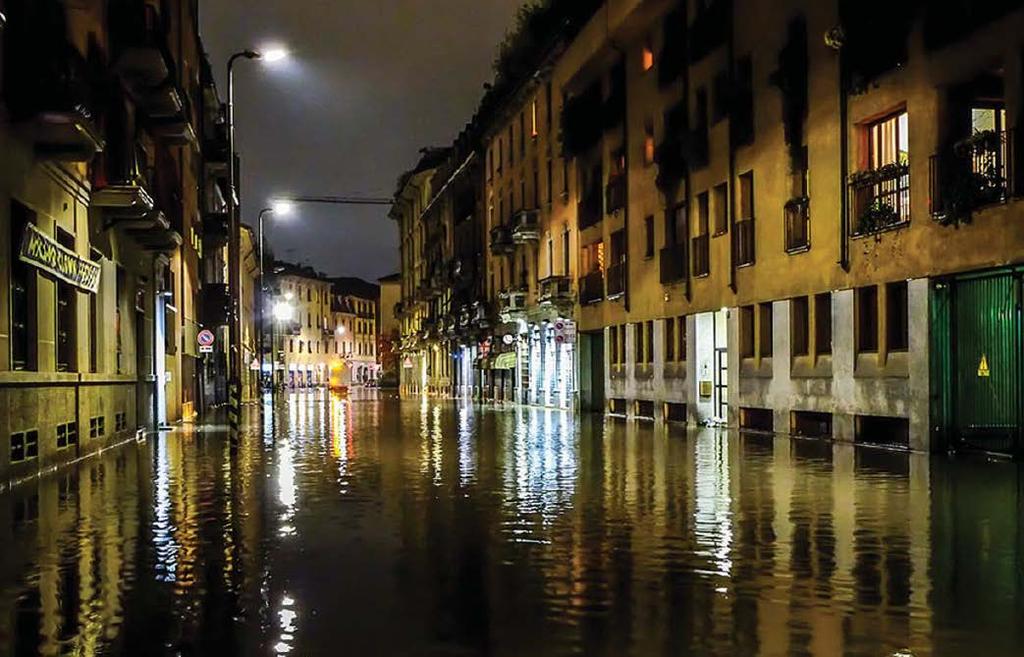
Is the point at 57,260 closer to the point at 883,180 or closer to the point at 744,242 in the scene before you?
the point at 883,180

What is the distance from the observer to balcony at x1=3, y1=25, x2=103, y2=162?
1748cm

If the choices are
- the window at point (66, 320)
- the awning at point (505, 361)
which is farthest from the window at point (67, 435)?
the awning at point (505, 361)

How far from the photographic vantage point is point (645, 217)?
38250mm

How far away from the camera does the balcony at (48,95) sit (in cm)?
1748

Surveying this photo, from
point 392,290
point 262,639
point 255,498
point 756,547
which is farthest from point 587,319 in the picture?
point 392,290

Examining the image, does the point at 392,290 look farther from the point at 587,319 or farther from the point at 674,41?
the point at 674,41

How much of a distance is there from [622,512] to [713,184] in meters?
20.5

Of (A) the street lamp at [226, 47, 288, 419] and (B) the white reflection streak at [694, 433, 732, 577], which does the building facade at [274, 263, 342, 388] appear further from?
(B) the white reflection streak at [694, 433, 732, 577]

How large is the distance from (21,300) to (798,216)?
16.7 meters

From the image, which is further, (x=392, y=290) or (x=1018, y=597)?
(x=392, y=290)

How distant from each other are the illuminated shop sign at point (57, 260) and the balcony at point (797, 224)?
1526 centimetres

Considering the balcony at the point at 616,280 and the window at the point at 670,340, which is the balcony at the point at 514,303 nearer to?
the balcony at the point at 616,280

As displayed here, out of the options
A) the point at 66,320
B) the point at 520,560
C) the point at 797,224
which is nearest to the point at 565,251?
the point at 797,224

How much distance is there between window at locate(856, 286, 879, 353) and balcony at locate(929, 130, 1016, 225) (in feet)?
11.3
